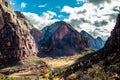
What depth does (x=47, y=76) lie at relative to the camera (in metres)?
91.6

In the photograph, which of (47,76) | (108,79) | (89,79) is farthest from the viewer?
(89,79)

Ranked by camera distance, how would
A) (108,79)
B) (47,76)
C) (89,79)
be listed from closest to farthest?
(47,76)
(108,79)
(89,79)

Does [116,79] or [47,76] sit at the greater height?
Result: [47,76]

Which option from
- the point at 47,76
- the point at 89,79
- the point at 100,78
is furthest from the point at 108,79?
the point at 47,76

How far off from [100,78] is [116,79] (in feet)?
38.9

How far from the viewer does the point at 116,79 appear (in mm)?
180125

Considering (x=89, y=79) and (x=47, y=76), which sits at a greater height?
(x=47, y=76)

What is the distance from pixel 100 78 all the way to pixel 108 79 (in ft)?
16.5

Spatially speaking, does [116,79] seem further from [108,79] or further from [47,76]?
[47,76]

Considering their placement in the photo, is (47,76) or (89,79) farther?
(89,79)

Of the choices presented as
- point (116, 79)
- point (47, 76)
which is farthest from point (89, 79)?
point (47, 76)

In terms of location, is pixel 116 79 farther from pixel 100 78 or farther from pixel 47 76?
pixel 47 76

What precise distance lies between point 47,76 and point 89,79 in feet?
350

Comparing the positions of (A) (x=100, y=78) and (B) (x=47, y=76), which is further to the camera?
(A) (x=100, y=78)
